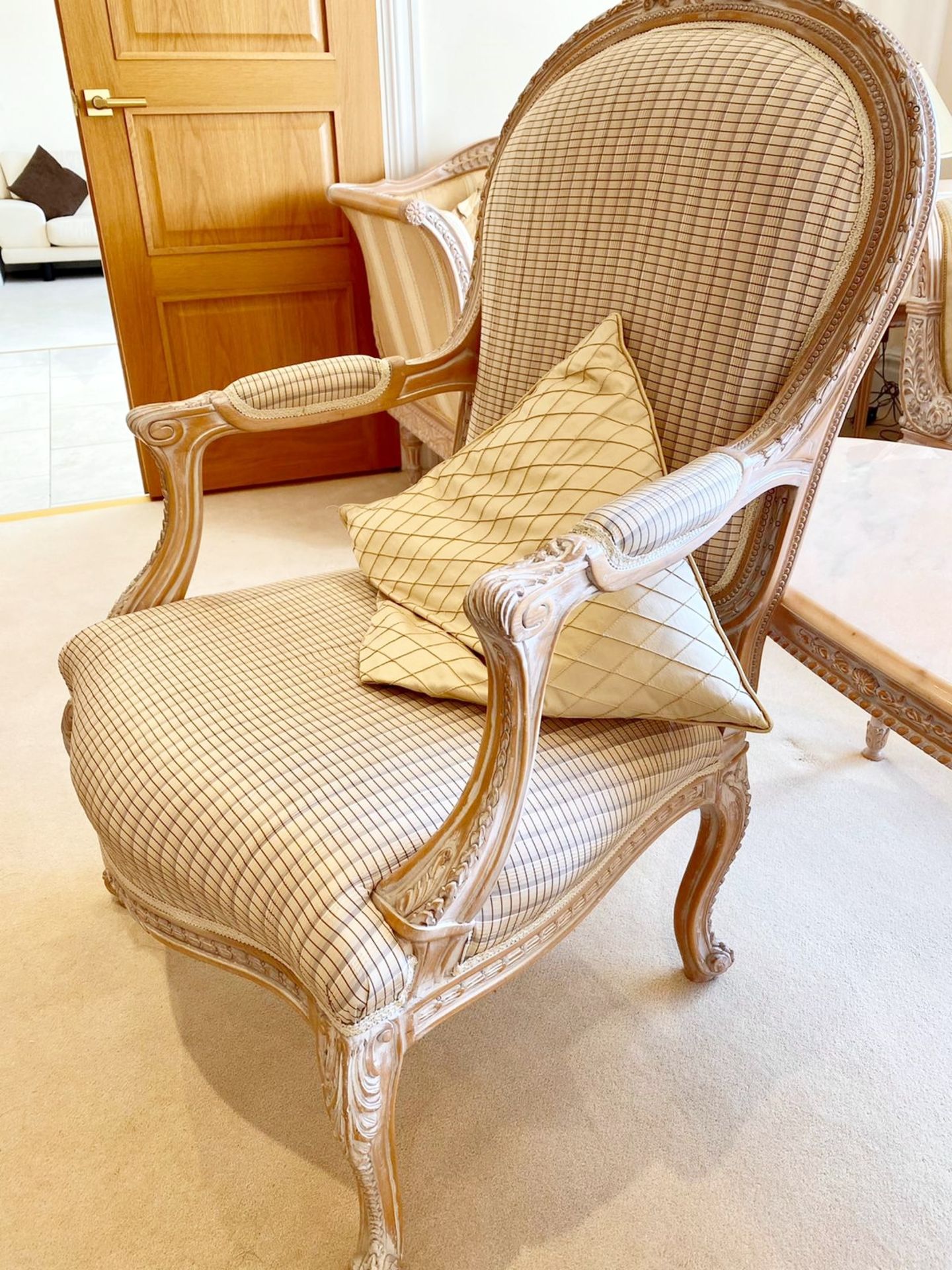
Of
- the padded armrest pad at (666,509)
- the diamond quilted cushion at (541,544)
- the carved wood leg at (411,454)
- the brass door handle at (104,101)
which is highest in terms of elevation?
the brass door handle at (104,101)

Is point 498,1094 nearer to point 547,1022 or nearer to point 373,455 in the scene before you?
point 547,1022

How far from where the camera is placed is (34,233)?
638 cm

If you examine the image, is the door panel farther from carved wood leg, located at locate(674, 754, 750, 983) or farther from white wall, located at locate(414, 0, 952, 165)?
carved wood leg, located at locate(674, 754, 750, 983)

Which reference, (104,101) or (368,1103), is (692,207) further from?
(104,101)

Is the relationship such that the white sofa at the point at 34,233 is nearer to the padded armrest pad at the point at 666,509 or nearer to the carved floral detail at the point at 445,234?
the carved floral detail at the point at 445,234

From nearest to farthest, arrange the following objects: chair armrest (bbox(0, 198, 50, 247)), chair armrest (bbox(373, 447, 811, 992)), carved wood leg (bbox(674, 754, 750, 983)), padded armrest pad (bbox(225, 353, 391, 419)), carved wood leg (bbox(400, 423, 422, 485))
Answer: chair armrest (bbox(373, 447, 811, 992)) < carved wood leg (bbox(674, 754, 750, 983)) < padded armrest pad (bbox(225, 353, 391, 419)) < carved wood leg (bbox(400, 423, 422, 485)) < chair armrest (bbox(0, 198, 50, 247))

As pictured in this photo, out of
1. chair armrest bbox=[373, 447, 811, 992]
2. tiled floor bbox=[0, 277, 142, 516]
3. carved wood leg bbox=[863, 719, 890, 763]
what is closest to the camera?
chair armrest bbox=[373, 447, 811, 992]

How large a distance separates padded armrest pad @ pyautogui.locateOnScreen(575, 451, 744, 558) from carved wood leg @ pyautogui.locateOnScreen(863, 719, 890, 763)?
0.97 meters

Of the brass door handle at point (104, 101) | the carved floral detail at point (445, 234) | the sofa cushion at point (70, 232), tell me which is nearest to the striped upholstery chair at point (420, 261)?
the carved floral detail at point (445, 234)

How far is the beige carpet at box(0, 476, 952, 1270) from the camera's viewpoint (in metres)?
1.07

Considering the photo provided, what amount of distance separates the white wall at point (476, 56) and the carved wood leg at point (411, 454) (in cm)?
75

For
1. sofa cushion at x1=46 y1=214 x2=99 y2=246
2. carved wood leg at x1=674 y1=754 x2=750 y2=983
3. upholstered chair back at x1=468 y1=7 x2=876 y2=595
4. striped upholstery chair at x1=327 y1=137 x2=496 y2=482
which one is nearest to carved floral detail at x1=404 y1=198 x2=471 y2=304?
striped upholstery chair at x1=327 y1=137 x2=496 y2=482

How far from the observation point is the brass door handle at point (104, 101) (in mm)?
2447

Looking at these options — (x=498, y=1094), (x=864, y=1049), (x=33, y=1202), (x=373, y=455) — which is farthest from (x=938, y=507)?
(x=373, y=455)
